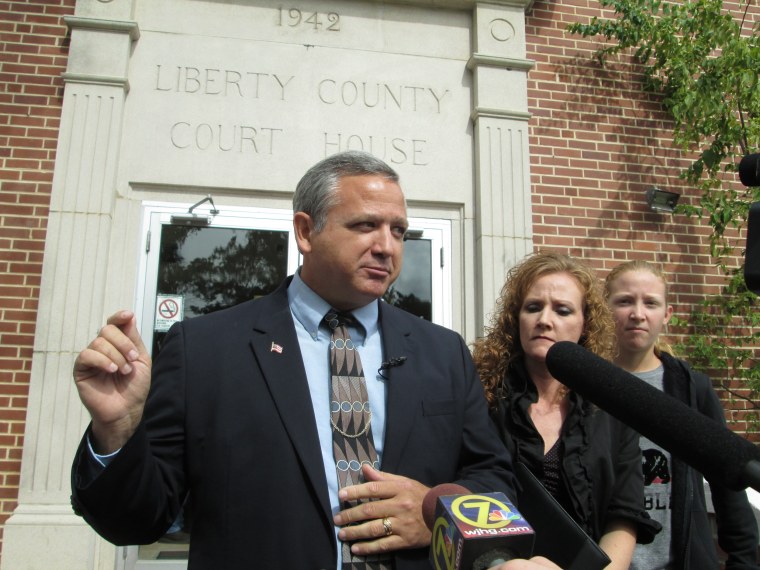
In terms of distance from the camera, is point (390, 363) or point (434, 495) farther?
point (390, 363)

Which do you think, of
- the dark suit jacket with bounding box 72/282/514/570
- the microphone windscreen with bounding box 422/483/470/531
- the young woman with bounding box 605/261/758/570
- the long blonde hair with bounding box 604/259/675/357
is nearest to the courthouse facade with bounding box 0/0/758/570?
the long blonde hair with bounding box 604/259/675/357

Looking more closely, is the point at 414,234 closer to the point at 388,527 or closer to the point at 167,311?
the point at 167,311

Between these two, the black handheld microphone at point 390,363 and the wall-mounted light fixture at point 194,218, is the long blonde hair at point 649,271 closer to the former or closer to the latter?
the black handheld microphone at point 390,363

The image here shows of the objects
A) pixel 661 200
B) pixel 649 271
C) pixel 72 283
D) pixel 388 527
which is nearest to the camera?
pixel 388 527

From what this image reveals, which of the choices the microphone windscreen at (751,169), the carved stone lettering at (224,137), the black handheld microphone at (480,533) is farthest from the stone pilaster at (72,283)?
the microphone windscreen at (751,169)

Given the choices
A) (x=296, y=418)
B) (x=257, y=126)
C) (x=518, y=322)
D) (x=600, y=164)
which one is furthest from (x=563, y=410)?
(x=600, y=164)

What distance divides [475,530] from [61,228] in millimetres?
4304

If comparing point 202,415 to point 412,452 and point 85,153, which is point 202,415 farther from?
point 85,153

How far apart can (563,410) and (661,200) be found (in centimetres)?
383

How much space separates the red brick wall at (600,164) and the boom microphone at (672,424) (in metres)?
4.35

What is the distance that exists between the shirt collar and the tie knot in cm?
1

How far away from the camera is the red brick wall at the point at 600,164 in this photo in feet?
17.4

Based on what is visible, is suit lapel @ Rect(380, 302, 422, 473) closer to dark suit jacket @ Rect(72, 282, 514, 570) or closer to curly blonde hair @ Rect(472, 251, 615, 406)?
dark suit jacket @ Rect(72, 282, 514, 570)

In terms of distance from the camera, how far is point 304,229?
85.0 inches
